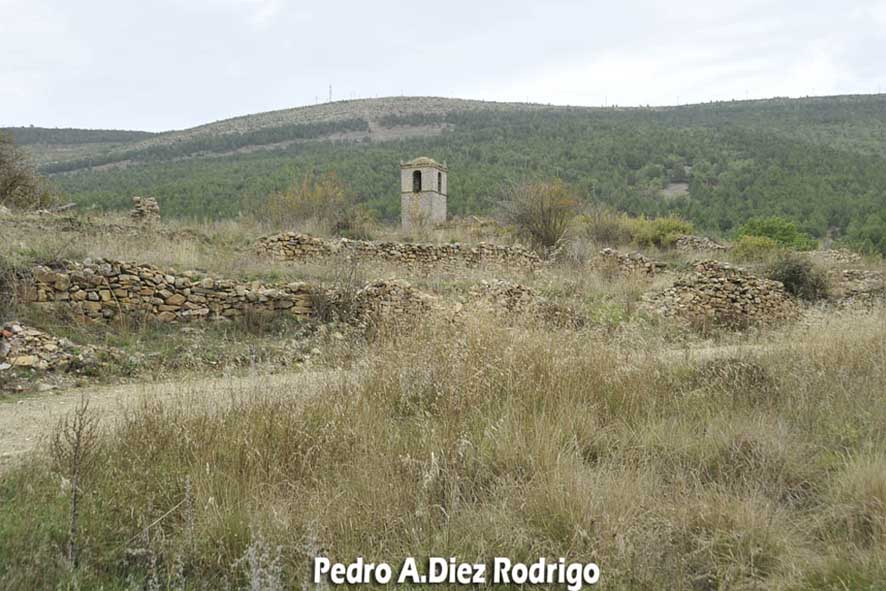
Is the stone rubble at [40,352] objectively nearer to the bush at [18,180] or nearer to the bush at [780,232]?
the bush at [18,180]

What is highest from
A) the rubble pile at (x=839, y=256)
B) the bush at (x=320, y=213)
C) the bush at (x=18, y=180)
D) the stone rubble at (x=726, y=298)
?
the bush at (x=18, y=180)

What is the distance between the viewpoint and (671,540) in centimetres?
242

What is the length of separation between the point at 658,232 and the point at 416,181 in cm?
1107

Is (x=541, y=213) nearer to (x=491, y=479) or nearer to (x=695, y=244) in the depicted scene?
(x=695, y=244)

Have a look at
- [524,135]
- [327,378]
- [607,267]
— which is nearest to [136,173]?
[524,135]

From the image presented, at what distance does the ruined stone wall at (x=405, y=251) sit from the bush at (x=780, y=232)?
11534mm

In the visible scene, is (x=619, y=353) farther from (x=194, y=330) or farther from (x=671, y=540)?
(x=194, y=330)

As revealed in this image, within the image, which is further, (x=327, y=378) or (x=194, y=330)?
(x=194, y=330)

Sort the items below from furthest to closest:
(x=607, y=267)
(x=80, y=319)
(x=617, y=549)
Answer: (x=607, y=267), (x=80, y=319), (x=617, y=549)

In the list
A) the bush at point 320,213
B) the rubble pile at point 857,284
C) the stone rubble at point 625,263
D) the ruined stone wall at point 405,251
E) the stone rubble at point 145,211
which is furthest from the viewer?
the bush at point 320,213

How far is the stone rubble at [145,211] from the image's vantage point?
14711 millimetres

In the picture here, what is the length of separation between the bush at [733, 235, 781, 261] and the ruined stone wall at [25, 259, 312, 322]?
13564 millimetres

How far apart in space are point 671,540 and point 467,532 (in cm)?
84

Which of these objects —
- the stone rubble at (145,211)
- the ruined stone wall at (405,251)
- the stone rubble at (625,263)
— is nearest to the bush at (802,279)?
the stone rubble at (625,263)
